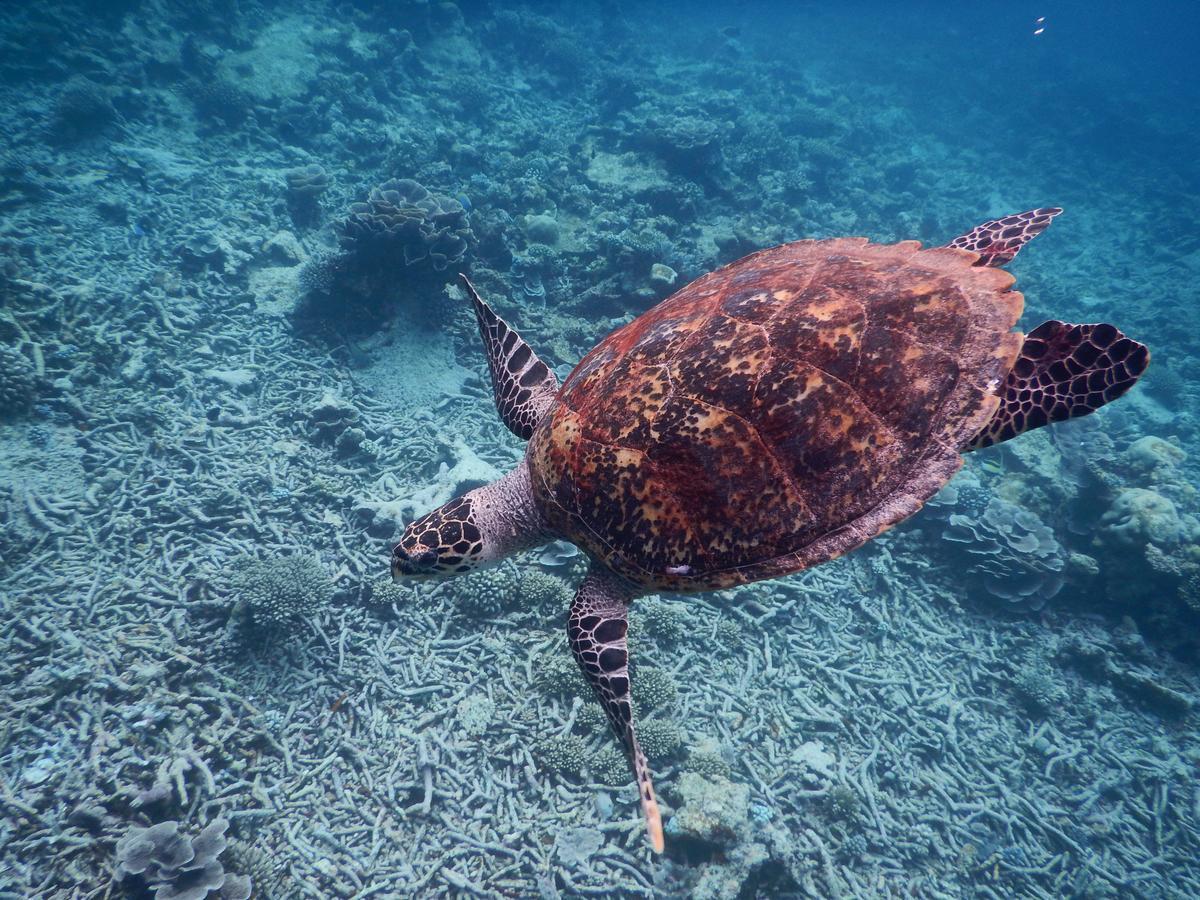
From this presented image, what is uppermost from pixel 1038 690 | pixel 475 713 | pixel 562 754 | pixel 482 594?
pixel 1038 690

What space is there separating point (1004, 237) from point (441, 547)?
4.19m

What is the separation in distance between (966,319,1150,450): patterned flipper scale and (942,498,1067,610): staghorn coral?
15.9 ft

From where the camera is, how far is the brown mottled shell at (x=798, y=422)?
7.90 ft

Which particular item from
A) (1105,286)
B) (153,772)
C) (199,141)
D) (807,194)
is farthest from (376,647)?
(1105,286)

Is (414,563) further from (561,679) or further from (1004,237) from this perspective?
(1004,237)

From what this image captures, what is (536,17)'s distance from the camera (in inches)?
898

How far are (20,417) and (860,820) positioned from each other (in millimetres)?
9332

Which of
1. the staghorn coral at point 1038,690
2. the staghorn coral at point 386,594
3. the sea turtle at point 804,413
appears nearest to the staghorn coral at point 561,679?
the staghorn coral at point 386,594

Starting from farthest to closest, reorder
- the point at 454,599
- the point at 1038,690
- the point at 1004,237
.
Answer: the point at 1038,690
the point at 454,599
the point at 1004,237

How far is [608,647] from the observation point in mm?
2895

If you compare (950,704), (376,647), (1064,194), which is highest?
(1064,194)

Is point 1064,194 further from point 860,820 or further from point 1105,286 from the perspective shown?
point 860,820

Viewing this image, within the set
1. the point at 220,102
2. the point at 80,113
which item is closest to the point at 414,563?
the point at 80,113

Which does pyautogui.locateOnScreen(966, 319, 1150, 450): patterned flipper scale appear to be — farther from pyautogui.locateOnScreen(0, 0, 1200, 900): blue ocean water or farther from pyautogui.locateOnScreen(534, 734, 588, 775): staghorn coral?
pyautogui.locateOnScreen(534, 734, 588, 775): staghorn coral
